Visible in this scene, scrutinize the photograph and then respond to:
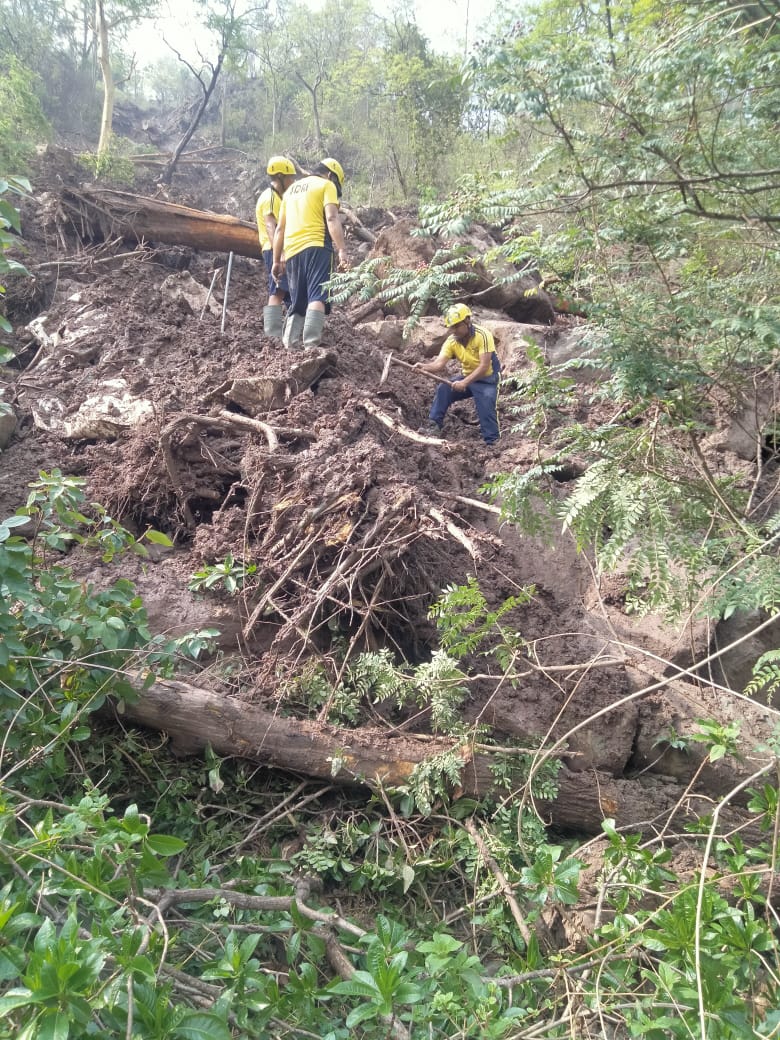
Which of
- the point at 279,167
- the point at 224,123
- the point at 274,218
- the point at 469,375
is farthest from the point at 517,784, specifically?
the point at 224,123

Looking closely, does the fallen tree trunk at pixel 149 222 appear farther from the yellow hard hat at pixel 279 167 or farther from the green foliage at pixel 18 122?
the yellow hard hat at pixel 279 167

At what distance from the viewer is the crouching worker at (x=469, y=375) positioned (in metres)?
5.86

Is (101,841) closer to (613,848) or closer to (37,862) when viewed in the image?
(37,862)

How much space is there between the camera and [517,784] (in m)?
3.26

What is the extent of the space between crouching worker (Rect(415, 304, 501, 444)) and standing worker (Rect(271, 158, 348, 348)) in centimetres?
102

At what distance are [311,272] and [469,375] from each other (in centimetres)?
164

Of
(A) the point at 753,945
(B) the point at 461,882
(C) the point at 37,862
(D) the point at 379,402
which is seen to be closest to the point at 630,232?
(D) the point at 379,402

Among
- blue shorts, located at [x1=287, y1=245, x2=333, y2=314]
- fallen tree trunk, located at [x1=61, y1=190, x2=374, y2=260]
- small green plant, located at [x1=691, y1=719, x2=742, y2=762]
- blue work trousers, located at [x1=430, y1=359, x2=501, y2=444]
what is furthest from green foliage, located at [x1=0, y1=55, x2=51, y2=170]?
small green plant, located at [x1=691, y1=719, x2=742, y2=762]

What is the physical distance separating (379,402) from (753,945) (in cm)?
418

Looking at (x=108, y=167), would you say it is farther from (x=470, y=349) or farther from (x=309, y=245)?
(x=470, y=349)

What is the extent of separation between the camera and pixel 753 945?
1.98 m

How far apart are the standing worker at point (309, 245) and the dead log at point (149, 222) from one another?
303cm

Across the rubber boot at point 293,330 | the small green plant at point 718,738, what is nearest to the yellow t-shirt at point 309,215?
the rubber boot at point 293,330

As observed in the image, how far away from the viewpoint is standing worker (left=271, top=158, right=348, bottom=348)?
5465mm
